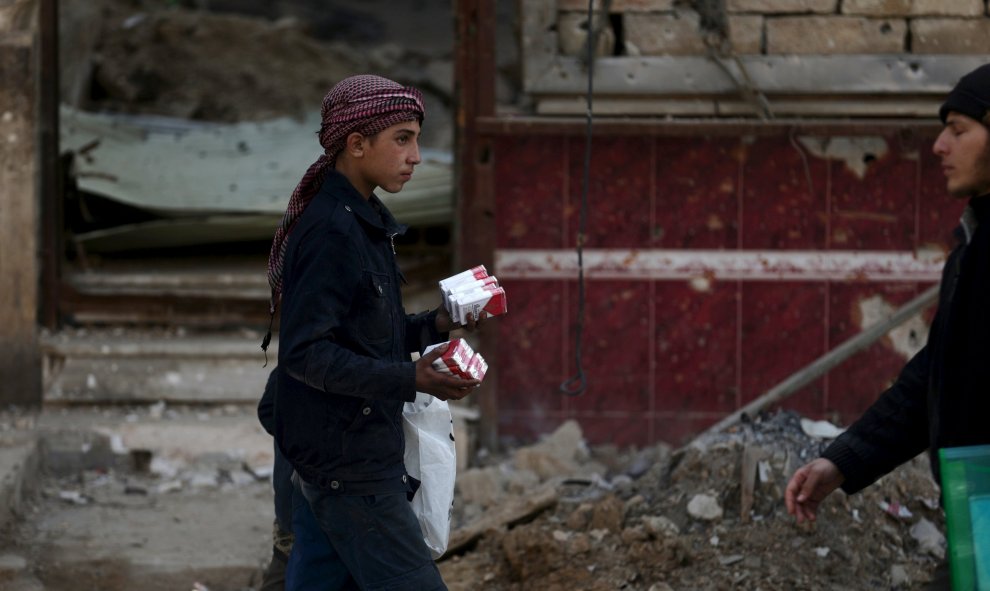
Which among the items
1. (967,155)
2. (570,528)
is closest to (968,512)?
(967,155)

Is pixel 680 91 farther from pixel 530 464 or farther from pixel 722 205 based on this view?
pixel 530 464

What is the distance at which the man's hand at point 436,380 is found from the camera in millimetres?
3162

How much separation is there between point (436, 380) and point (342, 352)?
0.75 feet

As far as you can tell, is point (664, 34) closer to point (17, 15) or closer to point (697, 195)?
point (697, 195)

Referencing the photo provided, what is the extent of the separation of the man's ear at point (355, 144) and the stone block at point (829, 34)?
148 inches

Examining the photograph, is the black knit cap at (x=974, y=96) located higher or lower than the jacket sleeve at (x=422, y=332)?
higher

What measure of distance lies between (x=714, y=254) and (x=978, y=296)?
3705 millimetres

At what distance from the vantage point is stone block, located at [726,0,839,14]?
21.7 feet

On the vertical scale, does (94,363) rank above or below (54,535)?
above

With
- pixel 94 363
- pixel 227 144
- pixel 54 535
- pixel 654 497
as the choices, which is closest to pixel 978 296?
pixel 654 497

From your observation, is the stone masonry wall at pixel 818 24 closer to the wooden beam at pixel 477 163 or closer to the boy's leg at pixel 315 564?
the wooden beam at pixel 477 163

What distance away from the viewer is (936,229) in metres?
6.70

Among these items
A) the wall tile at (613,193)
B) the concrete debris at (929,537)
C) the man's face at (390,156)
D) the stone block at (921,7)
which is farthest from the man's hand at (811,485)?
the stone block at (921,7)

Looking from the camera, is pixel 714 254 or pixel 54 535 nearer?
pixel 54 535
